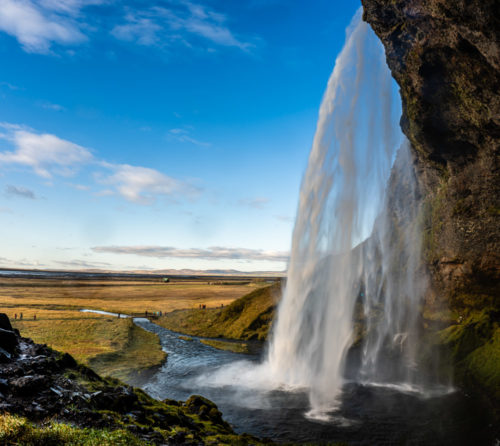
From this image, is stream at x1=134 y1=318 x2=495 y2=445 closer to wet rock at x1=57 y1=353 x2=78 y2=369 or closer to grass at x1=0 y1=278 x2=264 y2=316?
wet rock at x1=57 y1=353 x2=78 y2=369

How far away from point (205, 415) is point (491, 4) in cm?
2408

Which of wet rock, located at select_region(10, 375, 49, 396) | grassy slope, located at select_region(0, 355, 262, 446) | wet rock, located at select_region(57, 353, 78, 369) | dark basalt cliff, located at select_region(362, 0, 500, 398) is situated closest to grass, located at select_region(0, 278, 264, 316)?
wet rock, located at select_region(57, 353, 78, 369)

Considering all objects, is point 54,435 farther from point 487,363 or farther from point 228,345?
point 228,345

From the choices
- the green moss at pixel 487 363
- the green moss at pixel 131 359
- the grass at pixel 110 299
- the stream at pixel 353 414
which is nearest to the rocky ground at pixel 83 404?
the stream at pixel 353 414

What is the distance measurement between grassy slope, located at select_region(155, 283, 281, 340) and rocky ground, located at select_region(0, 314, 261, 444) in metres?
25.7

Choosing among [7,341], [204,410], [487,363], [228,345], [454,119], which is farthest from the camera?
[228,345]

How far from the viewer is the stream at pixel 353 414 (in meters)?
15.4

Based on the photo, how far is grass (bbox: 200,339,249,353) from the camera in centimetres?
3590

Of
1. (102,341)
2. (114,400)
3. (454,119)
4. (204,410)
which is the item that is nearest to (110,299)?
(102,341)

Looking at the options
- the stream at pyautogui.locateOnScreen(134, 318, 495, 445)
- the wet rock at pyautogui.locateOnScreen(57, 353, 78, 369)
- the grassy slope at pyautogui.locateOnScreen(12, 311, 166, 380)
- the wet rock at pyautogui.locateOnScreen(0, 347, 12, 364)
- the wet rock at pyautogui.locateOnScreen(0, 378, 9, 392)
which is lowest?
the grassy slope at pyautogui.locateOnScreen(12, 311, 166, 380)

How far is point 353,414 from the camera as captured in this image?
59.1ft

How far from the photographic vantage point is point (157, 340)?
40.4 metres

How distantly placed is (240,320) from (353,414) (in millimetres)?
28628

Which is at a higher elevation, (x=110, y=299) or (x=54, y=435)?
(x=54, y=435)
